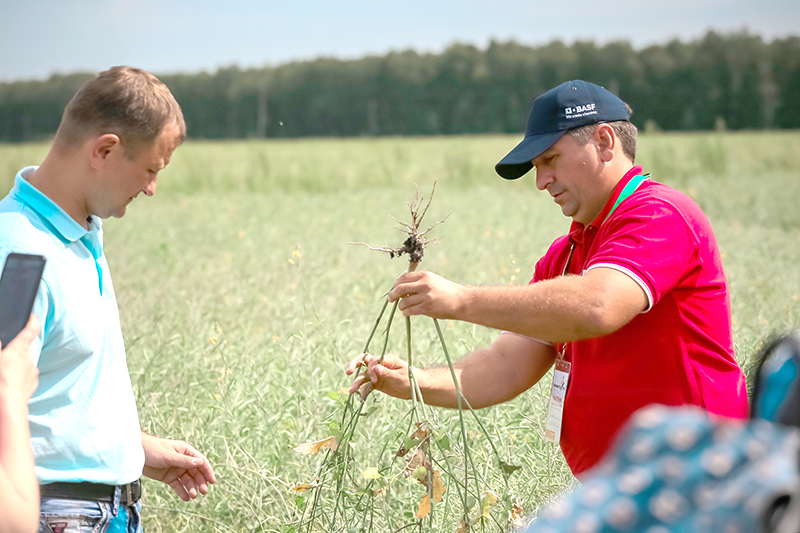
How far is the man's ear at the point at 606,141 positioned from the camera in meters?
1.91

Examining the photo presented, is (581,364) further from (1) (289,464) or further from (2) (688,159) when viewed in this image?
(2) (688,159)

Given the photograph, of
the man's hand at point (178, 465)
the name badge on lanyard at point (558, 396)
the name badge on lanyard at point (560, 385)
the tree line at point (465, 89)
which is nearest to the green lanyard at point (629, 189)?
the name badge on lanyard at point (560, 385)

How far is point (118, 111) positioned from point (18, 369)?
65 cm

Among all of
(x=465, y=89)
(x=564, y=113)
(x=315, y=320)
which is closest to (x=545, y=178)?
(x=564, y=113)

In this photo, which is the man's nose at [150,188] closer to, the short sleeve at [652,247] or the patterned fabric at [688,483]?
the short sleeve at [652,247]

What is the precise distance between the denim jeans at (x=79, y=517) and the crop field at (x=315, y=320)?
545 millimetres

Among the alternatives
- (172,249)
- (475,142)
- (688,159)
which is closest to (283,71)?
(475,142)

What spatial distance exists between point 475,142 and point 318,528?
74.3 ft

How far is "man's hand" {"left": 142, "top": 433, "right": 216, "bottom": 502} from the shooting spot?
1678mm

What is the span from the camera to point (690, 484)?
0.54m

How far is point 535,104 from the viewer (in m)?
1.97

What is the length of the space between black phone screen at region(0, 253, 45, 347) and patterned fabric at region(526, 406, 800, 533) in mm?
913

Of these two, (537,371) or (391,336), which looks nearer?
(537,371)

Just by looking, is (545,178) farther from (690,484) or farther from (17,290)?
(690,484)
